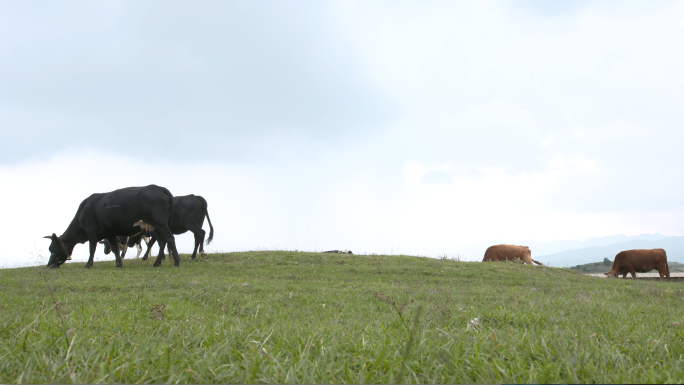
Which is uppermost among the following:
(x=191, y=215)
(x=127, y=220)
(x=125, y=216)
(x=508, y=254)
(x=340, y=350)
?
(x=191, y=215)

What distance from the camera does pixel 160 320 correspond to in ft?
13.8

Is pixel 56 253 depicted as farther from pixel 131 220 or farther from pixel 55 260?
pixel 131 220

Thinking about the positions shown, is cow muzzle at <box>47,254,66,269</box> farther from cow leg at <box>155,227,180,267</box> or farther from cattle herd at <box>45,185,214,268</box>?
cow leg at <box>155,227,180,267</box>

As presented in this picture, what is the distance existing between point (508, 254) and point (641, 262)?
6.45m

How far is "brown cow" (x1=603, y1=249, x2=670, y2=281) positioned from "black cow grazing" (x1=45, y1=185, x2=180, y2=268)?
70.9 feet

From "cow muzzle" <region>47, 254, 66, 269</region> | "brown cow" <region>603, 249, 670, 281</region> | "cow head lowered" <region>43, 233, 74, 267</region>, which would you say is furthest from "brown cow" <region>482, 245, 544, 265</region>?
"cow muzzle" <region>47, 254, 66, 269</region>

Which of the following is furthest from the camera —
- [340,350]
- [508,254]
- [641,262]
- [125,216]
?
[508,254]

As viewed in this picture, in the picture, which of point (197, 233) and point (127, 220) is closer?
point (127, 220)

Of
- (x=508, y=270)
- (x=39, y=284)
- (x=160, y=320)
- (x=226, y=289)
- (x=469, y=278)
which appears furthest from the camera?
(x=508, y=270)

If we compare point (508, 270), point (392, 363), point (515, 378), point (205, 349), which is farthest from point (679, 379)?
point (508, 270)

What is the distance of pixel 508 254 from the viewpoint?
80.7 feet

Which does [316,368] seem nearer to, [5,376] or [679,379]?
[5,376]

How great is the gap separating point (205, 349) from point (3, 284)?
9.33 meters

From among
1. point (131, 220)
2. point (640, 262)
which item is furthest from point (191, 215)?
point (640, 262)
